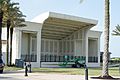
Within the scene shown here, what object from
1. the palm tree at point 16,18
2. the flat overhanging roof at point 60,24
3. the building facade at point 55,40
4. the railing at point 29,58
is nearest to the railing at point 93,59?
the building facade at point 55,40

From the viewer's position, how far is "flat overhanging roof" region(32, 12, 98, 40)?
5328 centimetres

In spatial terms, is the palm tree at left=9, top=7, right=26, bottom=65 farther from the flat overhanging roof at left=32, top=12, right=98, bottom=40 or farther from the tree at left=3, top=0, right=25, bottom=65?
the flat overhanging roof at left=32, top=12, right=98, bottom=40

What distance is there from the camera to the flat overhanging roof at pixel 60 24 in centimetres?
5328

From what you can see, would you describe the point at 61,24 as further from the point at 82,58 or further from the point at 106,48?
the point at 106,48

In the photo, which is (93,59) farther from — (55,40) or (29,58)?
(29,58)

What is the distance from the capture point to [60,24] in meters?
58.0

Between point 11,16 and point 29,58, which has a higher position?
point 11,16

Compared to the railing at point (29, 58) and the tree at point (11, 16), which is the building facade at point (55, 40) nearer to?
the railing at point (29, 58)

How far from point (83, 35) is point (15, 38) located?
604 inches

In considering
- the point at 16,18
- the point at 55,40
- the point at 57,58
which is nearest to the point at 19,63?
the point at 16,18

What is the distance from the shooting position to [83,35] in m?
61.0

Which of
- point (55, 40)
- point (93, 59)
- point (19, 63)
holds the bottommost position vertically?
point (19, 63)

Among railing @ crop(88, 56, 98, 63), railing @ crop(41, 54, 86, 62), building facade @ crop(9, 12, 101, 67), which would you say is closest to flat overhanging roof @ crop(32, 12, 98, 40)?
building facade @ crop(9, 12, 101, 67)

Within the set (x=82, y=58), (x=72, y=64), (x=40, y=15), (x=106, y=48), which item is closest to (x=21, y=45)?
(x=40, y=15)
